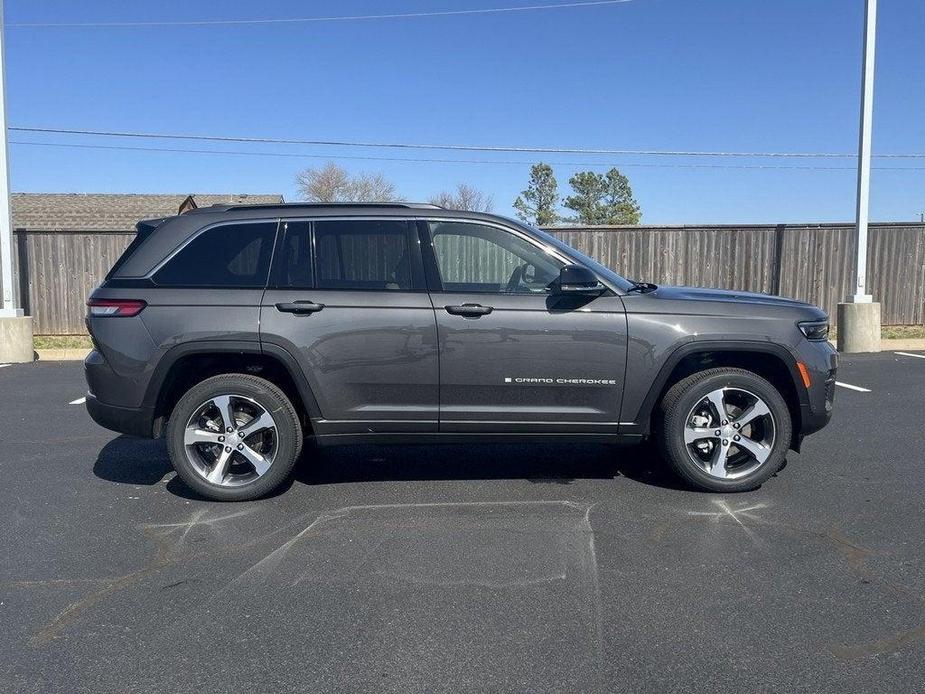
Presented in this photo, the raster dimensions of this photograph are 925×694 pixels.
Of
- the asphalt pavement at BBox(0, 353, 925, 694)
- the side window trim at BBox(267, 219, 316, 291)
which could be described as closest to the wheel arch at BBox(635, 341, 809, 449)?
the asphalt pavement at BBox(0, 353, 925, 694)

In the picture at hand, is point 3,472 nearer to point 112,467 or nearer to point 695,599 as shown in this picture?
point 112,467

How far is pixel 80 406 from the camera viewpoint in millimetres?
8070

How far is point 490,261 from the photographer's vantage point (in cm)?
489

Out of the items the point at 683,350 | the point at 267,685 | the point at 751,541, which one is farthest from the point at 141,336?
the point at 751,541

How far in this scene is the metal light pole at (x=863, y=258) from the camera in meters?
11.7

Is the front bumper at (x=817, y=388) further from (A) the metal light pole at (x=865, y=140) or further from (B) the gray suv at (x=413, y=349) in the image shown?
(A) the metal light pole at (x=865, y=140)

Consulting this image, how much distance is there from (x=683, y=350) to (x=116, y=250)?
12.2m

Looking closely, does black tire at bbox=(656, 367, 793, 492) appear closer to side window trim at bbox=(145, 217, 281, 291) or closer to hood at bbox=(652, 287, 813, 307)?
hood at bbox=(652, 287, 813, 307)

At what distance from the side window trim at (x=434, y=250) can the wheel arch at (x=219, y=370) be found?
102cm

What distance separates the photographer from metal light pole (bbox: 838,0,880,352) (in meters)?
11.7

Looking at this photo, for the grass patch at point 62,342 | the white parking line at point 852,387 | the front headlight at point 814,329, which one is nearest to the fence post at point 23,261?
the grass patch at point 62,342

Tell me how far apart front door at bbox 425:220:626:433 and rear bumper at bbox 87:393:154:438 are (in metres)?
1.87

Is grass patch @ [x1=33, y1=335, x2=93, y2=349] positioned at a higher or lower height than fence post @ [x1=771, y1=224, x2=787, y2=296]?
lower

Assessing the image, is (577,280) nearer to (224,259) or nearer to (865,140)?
(224,259)
